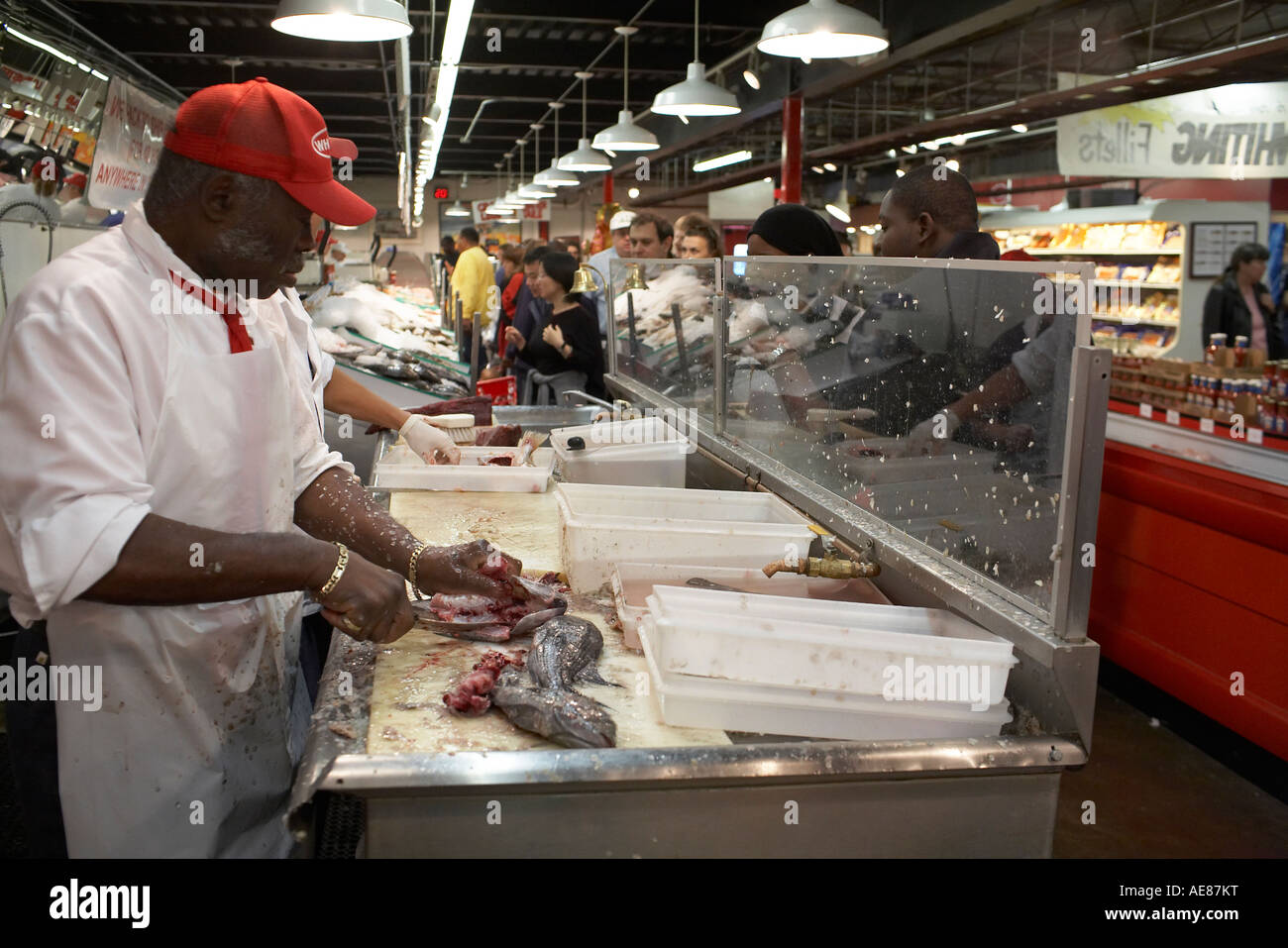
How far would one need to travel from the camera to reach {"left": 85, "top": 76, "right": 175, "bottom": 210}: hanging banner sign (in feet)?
25.4

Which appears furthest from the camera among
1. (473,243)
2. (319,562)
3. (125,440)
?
(473,243)

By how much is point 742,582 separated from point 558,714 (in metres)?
0.77

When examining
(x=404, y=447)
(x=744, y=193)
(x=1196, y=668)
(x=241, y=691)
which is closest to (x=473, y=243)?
(x=744, y=193)

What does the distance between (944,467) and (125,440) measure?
1553 mm

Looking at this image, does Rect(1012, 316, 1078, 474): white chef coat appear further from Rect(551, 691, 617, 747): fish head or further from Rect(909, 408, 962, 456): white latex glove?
Rect(551, 691, 617, 747): fish head

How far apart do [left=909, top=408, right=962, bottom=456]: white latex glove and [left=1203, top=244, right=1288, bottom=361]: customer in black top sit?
7.65 metres

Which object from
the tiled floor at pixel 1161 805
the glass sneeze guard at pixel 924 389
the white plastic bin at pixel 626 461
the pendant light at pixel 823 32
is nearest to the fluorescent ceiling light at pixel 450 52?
the pendant light at pixel 823 32

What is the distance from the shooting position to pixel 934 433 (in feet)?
7.44

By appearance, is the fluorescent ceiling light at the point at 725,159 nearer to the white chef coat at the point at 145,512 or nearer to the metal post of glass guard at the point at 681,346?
the metal post of glass guard at the point at 681,346

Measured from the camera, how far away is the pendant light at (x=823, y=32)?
5492 mm

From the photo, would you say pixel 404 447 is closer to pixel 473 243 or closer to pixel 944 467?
pixel 944 467

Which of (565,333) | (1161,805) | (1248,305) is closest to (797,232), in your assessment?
(565,333)

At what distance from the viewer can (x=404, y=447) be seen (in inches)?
175

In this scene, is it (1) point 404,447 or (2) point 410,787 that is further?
(1) point 404,447
